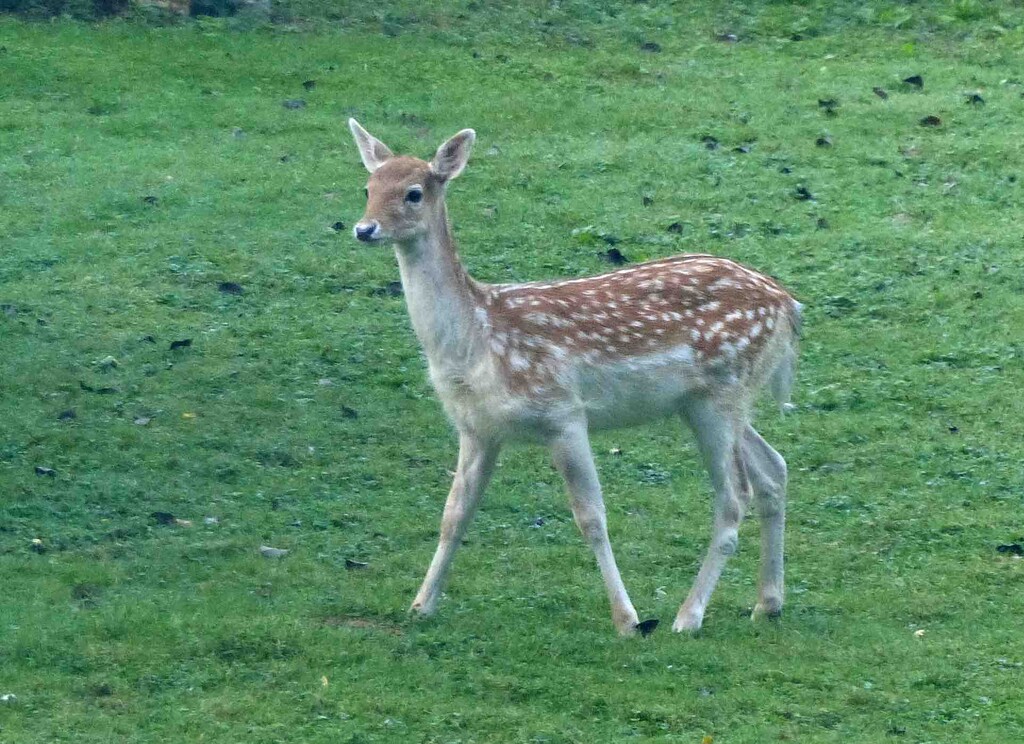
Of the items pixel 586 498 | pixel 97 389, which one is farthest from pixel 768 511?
Result: pixel 97 389

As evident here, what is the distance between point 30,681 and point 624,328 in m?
2.86

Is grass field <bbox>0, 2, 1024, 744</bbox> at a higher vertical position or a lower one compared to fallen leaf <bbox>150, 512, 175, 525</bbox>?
higher

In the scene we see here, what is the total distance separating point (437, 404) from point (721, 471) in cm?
305

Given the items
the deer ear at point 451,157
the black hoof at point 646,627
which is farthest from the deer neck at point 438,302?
the black hoof at point 646,627

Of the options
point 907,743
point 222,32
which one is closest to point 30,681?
point 907,743

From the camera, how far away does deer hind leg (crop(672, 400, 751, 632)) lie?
26.0 feet

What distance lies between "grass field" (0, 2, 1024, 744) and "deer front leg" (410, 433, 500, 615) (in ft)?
0.62

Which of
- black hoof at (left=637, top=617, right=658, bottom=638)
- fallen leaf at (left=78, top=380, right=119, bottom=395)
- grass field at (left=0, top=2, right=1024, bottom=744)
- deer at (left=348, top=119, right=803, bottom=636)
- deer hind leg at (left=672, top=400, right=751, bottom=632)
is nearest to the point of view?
grass field at (left=0, top=2, right=1024, bottom=744)

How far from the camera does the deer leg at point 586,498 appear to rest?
7633mm

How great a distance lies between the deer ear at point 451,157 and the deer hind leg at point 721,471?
4.76 feet

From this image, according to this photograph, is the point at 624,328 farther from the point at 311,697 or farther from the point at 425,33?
the point at 425,33

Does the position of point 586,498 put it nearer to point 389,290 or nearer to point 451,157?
point 451,157

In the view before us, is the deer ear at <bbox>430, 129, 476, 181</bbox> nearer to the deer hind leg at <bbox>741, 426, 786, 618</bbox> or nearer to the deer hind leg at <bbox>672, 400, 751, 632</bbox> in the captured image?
the deer hind leg at <bbox>672, 400, 751, 632</bbox>

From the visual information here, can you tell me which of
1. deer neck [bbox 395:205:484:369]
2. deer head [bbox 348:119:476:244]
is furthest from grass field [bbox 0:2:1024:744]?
deer head [bbox 348:119:476:244]
